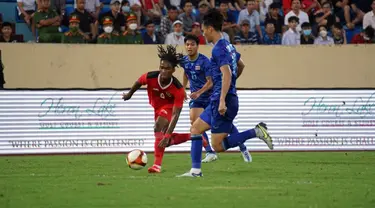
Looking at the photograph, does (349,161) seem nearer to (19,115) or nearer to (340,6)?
(19,115)

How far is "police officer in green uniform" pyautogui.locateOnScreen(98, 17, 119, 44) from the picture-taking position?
2116cm

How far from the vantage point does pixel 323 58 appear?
22.3m

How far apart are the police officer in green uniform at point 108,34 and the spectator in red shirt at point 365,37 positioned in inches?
263

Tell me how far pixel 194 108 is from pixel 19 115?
4.50m

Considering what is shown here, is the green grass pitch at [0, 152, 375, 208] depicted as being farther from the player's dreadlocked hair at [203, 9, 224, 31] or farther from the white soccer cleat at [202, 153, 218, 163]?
the player's dreadlocked hair at [203, 9, 224, 31]

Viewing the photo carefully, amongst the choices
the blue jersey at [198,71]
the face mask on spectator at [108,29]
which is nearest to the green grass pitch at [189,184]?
the blue jersey at [198,71]

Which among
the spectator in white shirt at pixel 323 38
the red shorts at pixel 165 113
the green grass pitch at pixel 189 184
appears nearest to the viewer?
the green grass pitch at pixel 189 184

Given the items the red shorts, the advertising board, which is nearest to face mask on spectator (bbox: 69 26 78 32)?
the advertising board

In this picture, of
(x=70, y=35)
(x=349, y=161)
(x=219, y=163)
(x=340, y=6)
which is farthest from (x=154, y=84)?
(x=340, y=6)

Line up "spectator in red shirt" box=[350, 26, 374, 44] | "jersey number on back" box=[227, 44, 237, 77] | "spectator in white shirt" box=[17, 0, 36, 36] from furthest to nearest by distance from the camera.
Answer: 1. "spectator in red shirt" box=[350, 26, 374, 44]
2. "spectator in white shirt" box=[17, 0, 36, 36]
3. "jersey number on back" box=[227, 44, 237, 77]

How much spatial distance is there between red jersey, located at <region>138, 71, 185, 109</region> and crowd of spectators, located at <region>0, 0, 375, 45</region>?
7112 millimetres

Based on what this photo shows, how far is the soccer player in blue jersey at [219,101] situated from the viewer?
12.1 metres

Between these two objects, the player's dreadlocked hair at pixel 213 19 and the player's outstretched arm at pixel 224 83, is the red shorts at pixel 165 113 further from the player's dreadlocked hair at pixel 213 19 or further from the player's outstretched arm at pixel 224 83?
the player's dreadlocked hair at pixel 213 19

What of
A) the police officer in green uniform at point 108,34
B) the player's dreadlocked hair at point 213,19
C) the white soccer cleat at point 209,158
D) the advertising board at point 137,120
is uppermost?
the player's dreadlocked hair at point 213,19
